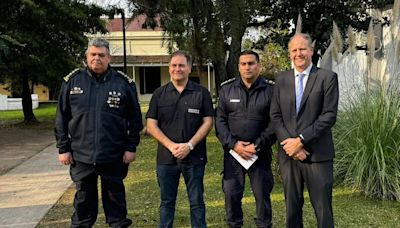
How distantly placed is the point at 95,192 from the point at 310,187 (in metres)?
2.08

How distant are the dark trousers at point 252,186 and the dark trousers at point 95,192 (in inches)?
40.0

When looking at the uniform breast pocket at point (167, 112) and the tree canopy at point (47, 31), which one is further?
the tree canopy at point (47, 31)

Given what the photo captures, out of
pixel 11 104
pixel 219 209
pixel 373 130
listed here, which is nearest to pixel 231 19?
pixel 373 130

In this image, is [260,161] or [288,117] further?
[260,161]

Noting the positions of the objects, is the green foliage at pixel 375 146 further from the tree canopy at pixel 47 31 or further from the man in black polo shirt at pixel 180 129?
the tree canopy at pixel 47 31

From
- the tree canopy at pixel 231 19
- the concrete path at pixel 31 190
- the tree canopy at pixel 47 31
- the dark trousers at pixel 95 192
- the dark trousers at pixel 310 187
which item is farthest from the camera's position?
the tree canopy at pixel 47 31

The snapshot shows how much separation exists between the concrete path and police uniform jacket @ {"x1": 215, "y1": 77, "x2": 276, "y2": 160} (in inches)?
104

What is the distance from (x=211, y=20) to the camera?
8602mm

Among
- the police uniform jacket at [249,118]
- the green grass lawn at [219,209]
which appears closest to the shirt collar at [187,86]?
the police uniform jacket at [249,118]

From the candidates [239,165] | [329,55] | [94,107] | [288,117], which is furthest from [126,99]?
[329,55]

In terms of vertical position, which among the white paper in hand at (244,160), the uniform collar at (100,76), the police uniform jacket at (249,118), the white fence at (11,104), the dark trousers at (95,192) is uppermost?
the uniform collar at (100,76)

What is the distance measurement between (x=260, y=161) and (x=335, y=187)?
9.82 ft

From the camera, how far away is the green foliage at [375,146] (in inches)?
257

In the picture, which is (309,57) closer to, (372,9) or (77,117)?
(77,117)
